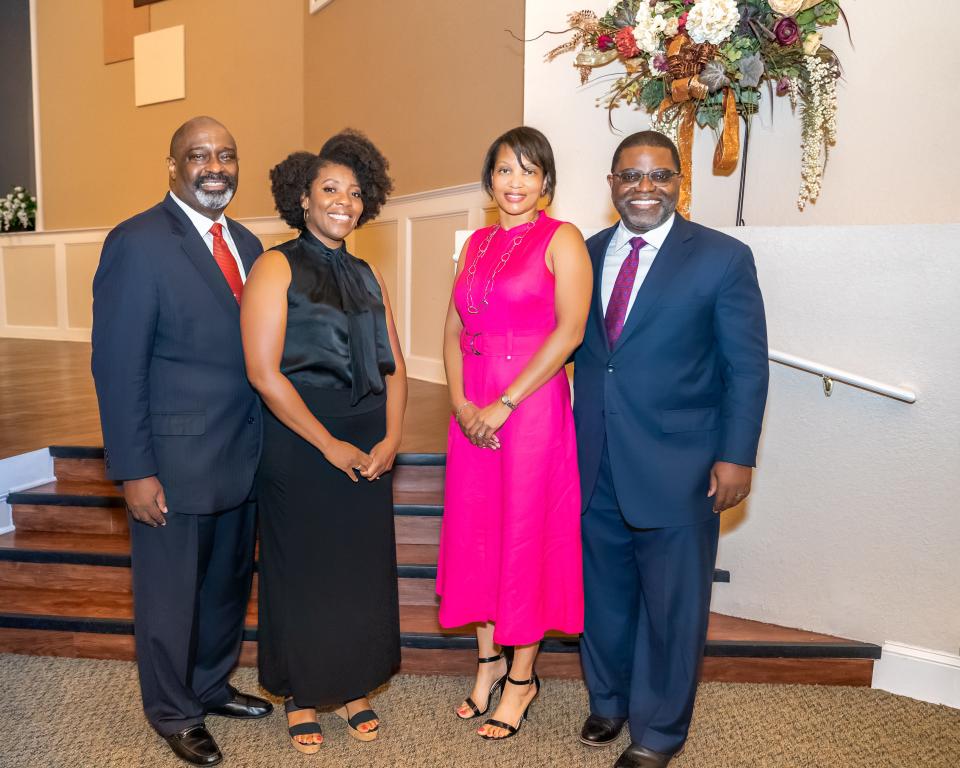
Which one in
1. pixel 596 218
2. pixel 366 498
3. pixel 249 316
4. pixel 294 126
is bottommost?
pixel 366 498

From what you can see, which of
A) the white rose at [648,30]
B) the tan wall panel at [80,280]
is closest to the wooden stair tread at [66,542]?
the white rose at [648,30]

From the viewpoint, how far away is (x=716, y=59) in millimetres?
2768

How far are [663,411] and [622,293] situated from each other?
33 centimetres

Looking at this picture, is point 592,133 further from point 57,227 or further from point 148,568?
point 57,227

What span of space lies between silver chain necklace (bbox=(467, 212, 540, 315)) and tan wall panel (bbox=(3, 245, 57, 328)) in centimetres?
834

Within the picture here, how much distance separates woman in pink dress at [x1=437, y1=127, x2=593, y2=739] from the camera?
2148mm

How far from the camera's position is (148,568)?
220 cm

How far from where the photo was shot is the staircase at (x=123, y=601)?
2.78 m

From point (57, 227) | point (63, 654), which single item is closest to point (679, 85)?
point (63, 654)

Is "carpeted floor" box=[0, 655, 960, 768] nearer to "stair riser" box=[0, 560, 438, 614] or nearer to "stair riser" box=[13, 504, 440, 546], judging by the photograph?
"stair riser" box=[0, 560, 438, 614]

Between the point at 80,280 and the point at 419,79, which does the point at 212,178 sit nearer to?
the point at 419,79

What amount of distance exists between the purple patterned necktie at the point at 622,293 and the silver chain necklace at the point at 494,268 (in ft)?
0.91

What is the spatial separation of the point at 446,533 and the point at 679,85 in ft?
5.68

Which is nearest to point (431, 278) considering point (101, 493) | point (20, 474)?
point (101, 493)
